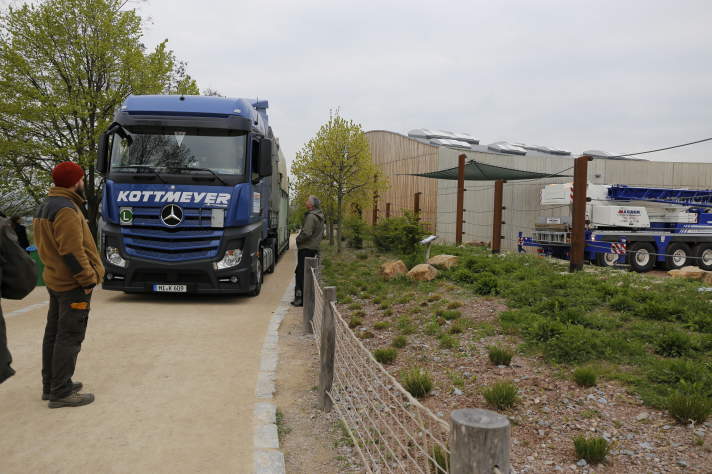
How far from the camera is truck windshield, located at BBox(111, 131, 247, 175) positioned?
29.3ft

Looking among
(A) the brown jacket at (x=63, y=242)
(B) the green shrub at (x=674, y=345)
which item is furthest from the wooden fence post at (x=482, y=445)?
(B) the green shrub at (x=674, y=345)

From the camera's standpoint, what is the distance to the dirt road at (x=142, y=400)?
3438 millimetres

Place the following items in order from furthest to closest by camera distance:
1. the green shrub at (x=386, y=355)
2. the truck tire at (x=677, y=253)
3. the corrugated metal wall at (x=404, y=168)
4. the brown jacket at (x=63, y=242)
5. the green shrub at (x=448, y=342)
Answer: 1. the corrugated metal wall at (x=404, y=168)
2. the truck tire at (x=677, y=253)
3. the green shrub at (x=448, y=342)
4. the green shrub at (x=386, y=355)
5. the brown jacket at (x=63, y=242)

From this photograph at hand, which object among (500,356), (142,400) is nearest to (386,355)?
(500,356)

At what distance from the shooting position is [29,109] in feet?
51.1

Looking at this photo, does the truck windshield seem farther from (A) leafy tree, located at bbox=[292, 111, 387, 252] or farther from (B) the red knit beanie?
(A) leafy tree, located at bbox=[292, 111, 387, 252]

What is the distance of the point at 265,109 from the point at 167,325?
25.6 feet

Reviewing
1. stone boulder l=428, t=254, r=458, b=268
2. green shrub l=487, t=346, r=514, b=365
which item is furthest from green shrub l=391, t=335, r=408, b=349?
stone boulder l=428, t=254, r=458, b=268

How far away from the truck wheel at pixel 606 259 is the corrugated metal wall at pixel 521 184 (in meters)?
5.97

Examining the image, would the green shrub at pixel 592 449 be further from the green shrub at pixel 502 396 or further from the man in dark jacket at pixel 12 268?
the man in dark jacket at pixel 12 268

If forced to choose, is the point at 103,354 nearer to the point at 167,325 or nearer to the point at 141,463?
the point at 167,325

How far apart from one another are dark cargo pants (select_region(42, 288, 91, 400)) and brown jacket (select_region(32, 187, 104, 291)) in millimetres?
99

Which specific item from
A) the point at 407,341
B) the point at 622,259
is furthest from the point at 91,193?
the point at 622,259

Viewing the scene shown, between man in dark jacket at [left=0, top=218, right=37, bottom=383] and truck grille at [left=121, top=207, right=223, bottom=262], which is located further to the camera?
truck grille at [left=121, top=207, right=223, bottom=262]
